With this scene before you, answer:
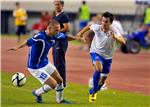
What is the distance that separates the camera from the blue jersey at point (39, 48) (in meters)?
14.3

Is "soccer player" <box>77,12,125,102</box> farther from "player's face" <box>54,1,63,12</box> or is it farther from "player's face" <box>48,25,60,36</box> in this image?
"player's face" <box>48,25,60,36</box>

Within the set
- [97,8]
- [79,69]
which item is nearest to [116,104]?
[79,69]

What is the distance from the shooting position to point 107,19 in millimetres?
15344

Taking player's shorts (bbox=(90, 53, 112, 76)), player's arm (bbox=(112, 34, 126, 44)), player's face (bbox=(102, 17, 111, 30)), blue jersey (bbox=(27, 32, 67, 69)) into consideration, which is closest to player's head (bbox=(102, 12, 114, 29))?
player's face (bbox=(102, 17, 111, 30))

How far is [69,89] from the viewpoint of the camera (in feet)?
61.3

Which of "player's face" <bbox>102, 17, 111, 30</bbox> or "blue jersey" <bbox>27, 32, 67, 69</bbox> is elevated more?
"player's face" <bbox>102, 17, 111, 30</bbox>

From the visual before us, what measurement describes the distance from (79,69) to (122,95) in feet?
28.2

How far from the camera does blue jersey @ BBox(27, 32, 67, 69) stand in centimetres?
1434

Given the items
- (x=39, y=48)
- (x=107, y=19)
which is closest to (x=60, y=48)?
(x=107, y=19)

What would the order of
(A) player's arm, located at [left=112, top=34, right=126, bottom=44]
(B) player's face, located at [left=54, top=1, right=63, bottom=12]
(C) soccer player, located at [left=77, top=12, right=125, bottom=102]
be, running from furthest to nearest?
(B) player's face, located at [left=54, top=1, right=63, bottom=12]
(C) soccer player, located at [left=77, top=12, right=125, bottom=102]
(A) player's arm, located at [left=112, top=34, right=126, bottom=44]

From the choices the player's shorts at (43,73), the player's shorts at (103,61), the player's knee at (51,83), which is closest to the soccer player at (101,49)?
the player's shorts at (103,61)

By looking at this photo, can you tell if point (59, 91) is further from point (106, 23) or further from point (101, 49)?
point (106, 23)

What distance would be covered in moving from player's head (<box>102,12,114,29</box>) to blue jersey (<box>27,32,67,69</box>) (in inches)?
61.8

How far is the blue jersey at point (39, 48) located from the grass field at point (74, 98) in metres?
0.88
